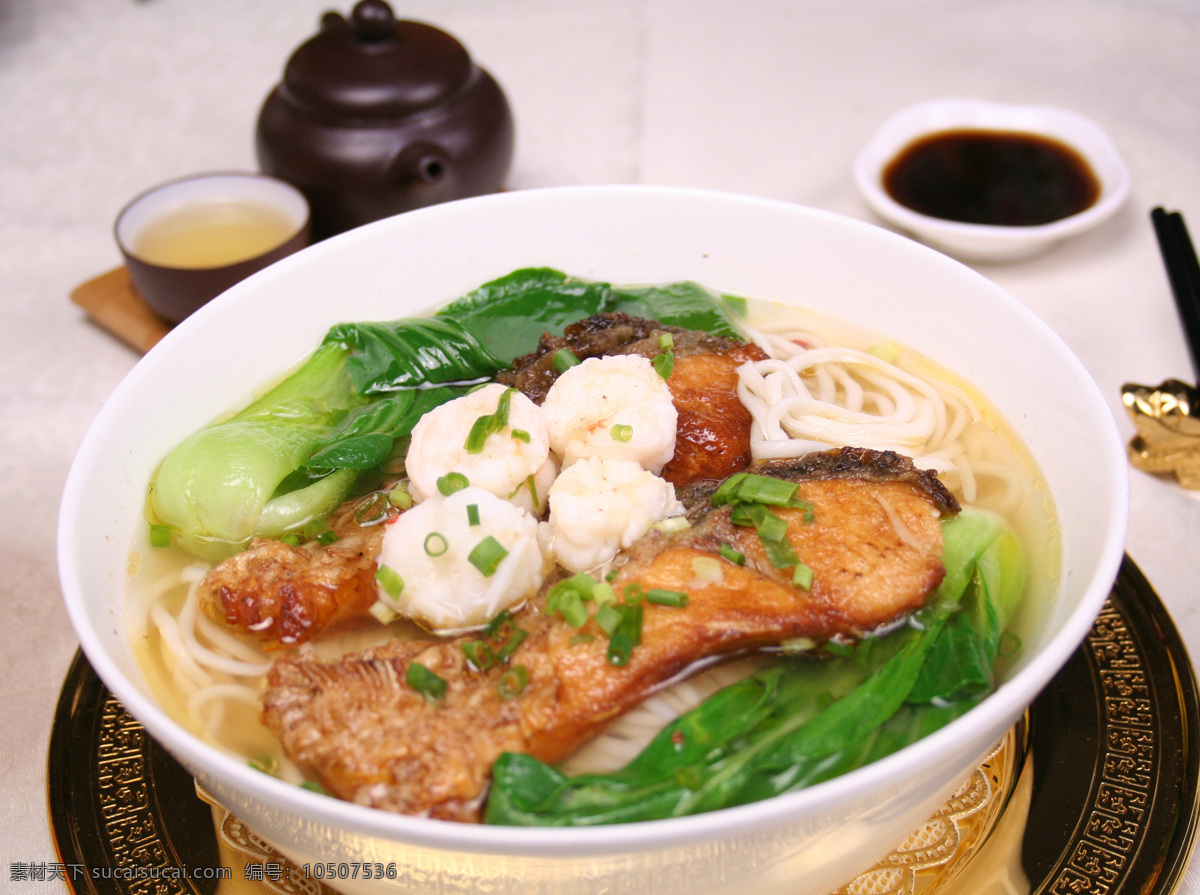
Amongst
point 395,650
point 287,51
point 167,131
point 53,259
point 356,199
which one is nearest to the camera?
point 395,650

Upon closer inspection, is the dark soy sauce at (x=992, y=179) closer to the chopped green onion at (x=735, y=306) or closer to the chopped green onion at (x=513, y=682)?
the chopped green onion at (x=735, y=306)

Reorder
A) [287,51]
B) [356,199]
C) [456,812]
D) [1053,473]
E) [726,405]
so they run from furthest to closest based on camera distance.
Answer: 1. [287,51]
2. [356,199]
3. [726,405]
4. [1053,473]
5. [456,812]

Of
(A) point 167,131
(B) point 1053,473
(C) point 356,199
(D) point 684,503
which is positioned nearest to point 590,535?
(D) point 684,503

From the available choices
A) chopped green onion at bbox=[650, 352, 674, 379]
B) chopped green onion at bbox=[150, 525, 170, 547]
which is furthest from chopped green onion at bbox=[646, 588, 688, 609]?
chopped green onion at bbox=[150, 525, 170, 547]

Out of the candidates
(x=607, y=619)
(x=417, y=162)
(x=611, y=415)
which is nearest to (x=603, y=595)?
(x=607, y=619)

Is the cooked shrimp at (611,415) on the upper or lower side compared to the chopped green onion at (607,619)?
upper

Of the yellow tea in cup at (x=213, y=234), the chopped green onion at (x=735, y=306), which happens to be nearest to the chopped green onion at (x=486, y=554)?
the chopped green onion at (x=735, y=306)

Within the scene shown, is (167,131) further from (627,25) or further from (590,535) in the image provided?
(590,535)
